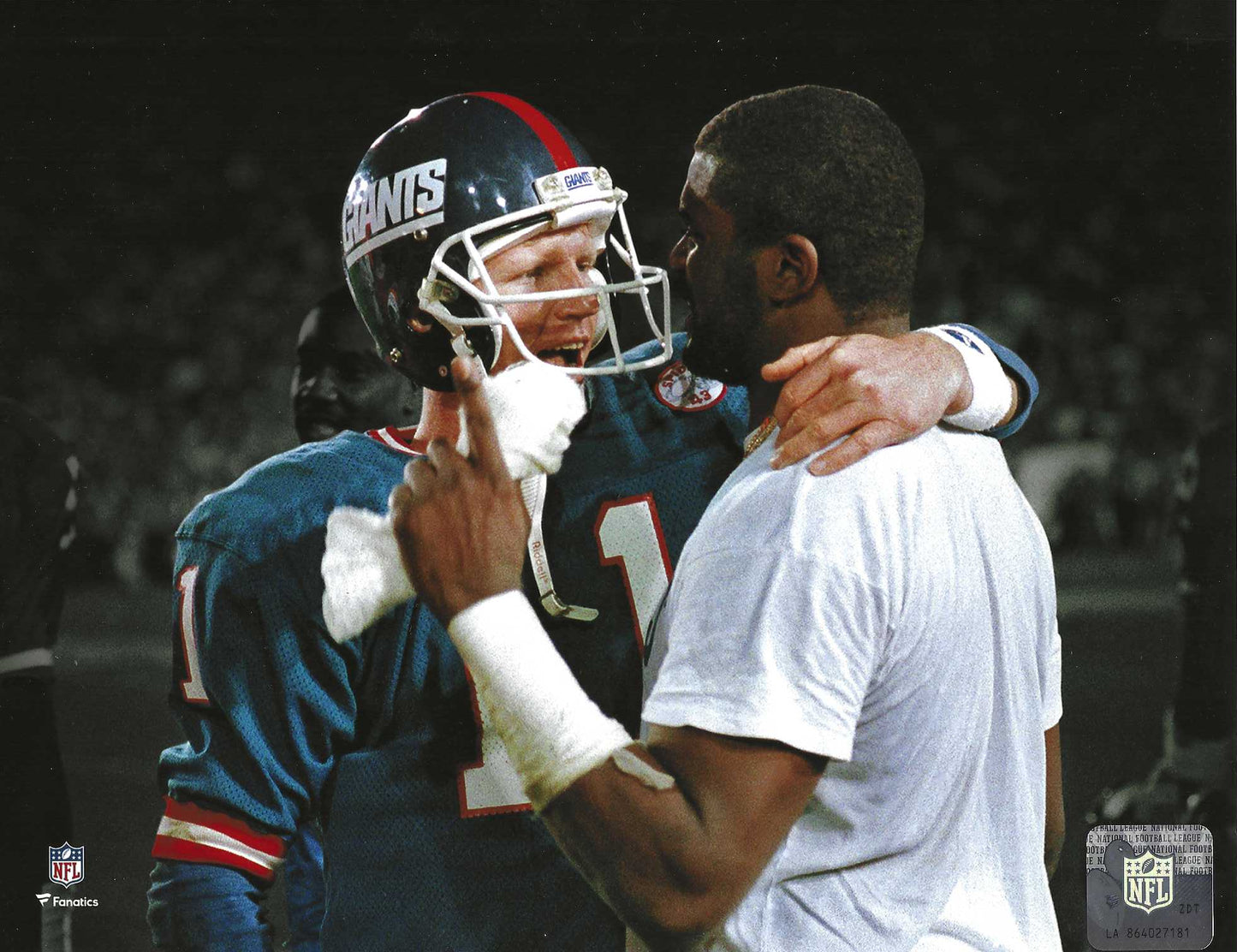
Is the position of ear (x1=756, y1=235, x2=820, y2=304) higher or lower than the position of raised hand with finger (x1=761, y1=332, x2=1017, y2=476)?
higher

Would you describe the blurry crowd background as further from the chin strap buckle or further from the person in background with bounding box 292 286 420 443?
the chin strap buckle

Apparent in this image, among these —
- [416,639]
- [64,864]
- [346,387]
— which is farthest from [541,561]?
[64,864]

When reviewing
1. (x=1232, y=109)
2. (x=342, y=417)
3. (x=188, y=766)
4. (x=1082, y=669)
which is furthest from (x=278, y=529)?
(x=1082, y=669)

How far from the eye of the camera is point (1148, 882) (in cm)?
194

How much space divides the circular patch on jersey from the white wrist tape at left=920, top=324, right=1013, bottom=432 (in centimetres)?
31

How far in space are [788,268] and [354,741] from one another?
0.68 meters

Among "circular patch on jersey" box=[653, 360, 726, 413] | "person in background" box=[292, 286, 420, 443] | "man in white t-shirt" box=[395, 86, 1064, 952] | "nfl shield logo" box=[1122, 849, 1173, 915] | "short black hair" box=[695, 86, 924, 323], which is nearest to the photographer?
"man in white t-shirt" box=[395, 86, 1064, 952]

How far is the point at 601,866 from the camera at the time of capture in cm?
83

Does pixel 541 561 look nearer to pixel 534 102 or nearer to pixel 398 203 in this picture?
pixel 398 203

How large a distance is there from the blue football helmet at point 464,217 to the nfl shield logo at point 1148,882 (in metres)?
1.27

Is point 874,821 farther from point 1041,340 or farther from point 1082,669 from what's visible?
point 1041,340

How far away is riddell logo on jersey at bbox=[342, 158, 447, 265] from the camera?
1.26 meters

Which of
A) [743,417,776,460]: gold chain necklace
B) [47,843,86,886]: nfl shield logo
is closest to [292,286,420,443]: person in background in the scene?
[47,843,86,886]: nfl shield logo

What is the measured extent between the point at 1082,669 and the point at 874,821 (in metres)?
3.70
